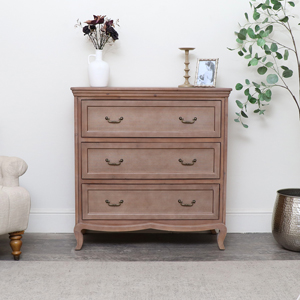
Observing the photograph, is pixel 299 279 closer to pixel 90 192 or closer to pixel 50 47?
pixel 90 192

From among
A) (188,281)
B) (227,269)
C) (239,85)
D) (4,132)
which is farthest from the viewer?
(4,132)

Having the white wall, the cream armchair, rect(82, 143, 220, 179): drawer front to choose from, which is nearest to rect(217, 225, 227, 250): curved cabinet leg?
rect(82, 143, 220, 179): drawer front

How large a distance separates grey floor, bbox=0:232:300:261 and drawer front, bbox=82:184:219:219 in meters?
0.24

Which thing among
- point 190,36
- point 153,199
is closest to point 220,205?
point 153,199

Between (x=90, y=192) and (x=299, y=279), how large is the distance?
1373 mm

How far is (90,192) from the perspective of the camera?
275cm

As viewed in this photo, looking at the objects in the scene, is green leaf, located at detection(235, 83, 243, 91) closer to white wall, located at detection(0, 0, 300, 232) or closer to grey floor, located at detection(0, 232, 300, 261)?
white wall, located at detection(0, 0, 300, 232)

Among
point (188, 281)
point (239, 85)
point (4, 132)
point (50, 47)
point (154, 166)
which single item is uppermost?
point (50, 47)

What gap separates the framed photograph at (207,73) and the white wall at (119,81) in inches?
9.4

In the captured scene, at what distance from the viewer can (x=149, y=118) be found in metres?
2.71

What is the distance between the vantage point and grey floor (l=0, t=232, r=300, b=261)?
2664 mm

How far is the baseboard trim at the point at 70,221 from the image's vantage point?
3.23m

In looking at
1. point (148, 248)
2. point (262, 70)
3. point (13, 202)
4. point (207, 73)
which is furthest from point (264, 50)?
point (13, 202)

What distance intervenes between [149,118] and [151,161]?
0.93ft
